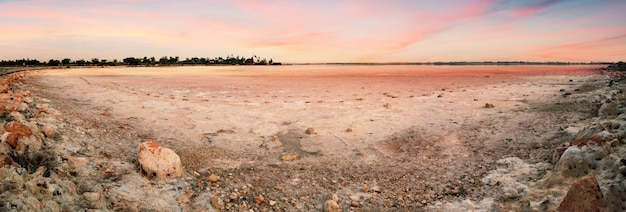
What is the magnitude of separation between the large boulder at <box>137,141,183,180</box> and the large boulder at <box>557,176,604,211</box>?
3.97 m

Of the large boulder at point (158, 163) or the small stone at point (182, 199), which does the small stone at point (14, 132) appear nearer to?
the large boulder at point (158, 163)

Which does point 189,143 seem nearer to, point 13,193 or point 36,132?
point 36,132

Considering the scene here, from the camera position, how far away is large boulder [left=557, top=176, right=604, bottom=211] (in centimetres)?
274

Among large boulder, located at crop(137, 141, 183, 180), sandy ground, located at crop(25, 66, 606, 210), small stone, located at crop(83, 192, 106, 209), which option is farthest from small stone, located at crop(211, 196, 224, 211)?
small stone, located at crop(83, 192, 106, 209)

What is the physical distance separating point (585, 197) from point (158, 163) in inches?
167

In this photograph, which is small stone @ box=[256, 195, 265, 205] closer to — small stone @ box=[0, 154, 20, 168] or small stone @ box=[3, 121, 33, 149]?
small stone @ box=[0, 154, 20, 168]

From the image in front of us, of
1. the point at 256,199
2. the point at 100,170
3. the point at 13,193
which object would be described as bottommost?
the point at 256,199

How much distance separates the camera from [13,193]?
8.40 feet

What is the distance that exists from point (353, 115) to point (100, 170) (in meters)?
5.88

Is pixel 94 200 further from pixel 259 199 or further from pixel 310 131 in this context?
pixel 310 131

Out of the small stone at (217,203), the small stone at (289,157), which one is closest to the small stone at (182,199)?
the small stone at (217,203)

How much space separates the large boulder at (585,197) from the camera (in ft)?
9.00

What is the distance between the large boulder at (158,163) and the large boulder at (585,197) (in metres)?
3.97

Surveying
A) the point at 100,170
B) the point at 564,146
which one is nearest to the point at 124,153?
the point at 100,170
